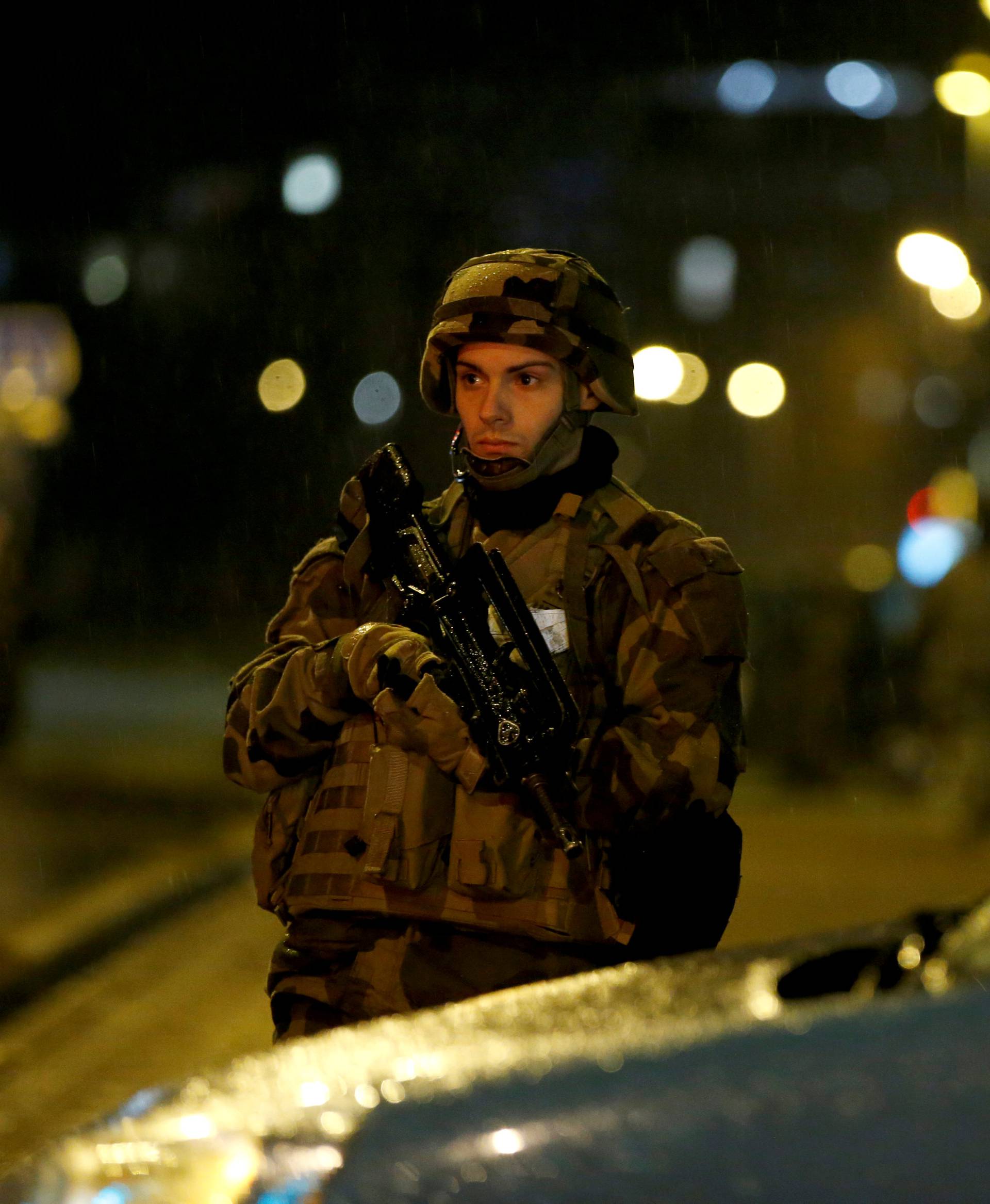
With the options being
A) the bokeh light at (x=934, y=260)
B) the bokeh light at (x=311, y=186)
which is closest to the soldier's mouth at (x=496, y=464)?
the bokeh light at (x=934, y=260)

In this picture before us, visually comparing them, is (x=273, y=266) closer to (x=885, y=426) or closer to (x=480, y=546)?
(x=885, y=426)

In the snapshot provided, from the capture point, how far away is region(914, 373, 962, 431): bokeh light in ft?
127

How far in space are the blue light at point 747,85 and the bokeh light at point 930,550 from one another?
24378mm

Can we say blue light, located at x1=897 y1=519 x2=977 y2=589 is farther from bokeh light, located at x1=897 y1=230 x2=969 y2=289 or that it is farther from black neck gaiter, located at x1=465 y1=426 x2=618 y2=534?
black neck gaiter, located at x1=465 y1=426 x2=618 y2=534

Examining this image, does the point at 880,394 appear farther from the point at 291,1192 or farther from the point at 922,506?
the point at 291,1192

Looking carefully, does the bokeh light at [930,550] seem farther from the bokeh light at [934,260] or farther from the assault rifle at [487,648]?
the assault rifle at [487,648]

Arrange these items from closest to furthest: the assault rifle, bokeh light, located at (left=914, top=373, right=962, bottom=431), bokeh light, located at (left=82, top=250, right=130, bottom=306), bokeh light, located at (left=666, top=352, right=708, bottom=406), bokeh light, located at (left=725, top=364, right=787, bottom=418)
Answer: the assault rifle
bokeh light, located at (left=666, top=352, right=708, bottom=406)
bokeh light, located at (left=82, top=250, right=130, bottom=306)
bokeh light, located at (left=725, top=364, right=787, bottom=418)
bokeh light, located at (left=914, top=373, right=962, bottom=431)

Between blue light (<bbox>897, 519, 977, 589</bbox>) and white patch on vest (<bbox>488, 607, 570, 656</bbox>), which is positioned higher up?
blue light (<bbox>897, 519, 977, 589</bbox>)

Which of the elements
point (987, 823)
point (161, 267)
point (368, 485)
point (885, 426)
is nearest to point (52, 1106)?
point (368, 485)

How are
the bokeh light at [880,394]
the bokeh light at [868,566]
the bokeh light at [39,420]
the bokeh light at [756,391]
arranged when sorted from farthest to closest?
the bokeh light at [880,394], the bokeh light at [756,391], the bokeh light at [868,566], the bokeh light at [39,420]

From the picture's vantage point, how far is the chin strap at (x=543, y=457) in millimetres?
2885

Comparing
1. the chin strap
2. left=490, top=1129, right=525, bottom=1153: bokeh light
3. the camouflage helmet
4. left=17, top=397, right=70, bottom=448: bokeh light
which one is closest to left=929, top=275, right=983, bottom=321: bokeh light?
left=17, top=397, right=70, bottom=448: bokeh light

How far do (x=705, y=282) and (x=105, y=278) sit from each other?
17.3 m

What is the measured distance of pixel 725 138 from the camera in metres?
41.3
